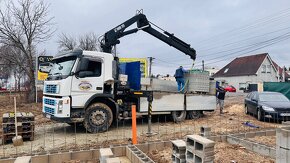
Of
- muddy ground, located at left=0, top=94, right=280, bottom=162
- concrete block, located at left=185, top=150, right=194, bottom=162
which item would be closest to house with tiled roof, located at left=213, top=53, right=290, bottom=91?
muddy ground, located at left=0, top=94, right=280, bottom=162

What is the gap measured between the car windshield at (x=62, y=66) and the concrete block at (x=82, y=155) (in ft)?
11.9

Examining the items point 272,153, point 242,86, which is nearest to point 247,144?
point 272,153

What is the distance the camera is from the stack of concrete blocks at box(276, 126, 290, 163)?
4074mm

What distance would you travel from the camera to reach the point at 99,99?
967 cm

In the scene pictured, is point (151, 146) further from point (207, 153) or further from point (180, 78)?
point (180, 78)

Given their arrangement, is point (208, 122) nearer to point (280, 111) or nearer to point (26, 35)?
point (280, 111)

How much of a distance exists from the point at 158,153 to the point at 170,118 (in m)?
6.11

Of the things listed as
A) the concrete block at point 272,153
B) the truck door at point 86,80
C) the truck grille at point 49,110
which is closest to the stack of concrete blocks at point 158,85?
the truck door at point 86,80

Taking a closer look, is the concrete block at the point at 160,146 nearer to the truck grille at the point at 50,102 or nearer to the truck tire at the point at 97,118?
the truck tire at the point at 97,118

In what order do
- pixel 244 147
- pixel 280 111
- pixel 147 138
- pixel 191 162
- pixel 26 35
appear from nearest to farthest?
pixel 191 162 → pixel 244 147 → pixel 147 138 → pixel 280 111 → pixel 26 35

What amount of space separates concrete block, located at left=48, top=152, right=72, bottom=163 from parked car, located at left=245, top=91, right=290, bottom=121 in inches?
385

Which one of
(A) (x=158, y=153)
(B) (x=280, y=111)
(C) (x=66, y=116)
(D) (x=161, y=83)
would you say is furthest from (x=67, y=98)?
(B) (x=280, y=111)

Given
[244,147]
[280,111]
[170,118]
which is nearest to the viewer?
[244,147]

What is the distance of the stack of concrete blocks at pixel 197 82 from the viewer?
41.1 ft
